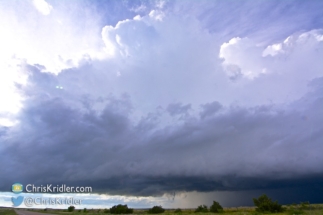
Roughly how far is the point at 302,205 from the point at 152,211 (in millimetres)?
56781

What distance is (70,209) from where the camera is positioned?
159375mm

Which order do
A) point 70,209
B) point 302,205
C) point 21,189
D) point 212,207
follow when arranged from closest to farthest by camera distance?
point 21,189 < point 302,205 < point 212,207 < point 70,209

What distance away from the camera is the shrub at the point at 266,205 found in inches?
3487

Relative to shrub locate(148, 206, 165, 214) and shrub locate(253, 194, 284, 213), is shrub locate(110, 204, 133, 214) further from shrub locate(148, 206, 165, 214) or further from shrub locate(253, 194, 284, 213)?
shrub locate(253, 194, 284, 213)

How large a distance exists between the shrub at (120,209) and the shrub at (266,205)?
55602 mm

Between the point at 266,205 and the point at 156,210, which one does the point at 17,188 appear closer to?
the point at 156,210

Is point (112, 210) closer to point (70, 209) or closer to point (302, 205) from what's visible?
point (70, 209)

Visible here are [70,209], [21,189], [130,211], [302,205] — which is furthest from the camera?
→ [70,209]

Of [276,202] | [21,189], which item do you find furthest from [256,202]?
[21,189]

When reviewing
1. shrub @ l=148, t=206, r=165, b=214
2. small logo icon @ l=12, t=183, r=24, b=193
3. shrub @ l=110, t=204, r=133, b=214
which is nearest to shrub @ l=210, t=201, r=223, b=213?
shrub @ l=148, t=206, r=165, b=214

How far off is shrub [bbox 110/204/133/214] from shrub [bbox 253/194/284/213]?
55.6m

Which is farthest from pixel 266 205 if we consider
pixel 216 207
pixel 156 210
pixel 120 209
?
pixel 120 209

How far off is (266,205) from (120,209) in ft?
208

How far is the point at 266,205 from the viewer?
90438 mm
